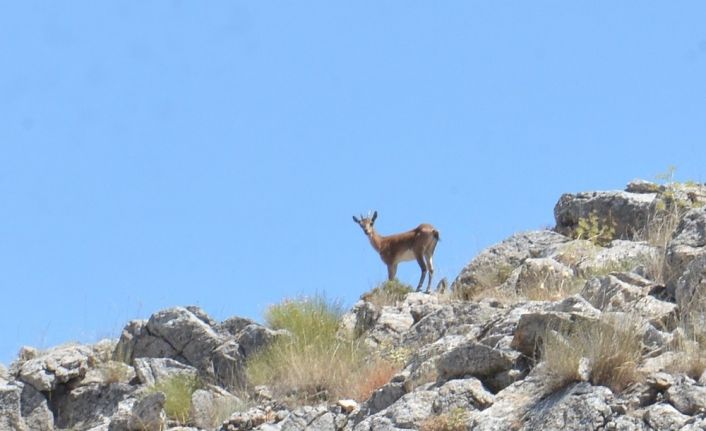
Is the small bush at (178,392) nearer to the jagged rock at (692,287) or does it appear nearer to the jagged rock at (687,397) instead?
the jagged rock at (692,287)

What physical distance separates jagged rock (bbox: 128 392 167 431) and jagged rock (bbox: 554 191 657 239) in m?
7.24

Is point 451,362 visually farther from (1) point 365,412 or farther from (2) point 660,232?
(2) point 660,232

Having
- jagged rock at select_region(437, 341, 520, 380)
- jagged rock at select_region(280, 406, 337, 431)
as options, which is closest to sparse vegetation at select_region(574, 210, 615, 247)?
jagged rock at select_region(280, 406, 337, 431)

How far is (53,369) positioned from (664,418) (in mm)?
8722

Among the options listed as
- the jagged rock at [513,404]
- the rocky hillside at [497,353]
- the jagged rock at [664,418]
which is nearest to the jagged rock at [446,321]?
the rocky hillside at [497,353]

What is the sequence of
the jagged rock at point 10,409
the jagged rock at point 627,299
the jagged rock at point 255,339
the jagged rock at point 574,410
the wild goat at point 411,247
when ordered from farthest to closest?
the wild goat at point 411,247, the jagged rock at point 255,339, the jagged rock at point 10,409, the jagged rock at point 627,299, the jagged rock at point 574,410

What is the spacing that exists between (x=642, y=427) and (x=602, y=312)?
7.06ft

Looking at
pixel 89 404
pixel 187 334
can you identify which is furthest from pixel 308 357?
pixel 89 404

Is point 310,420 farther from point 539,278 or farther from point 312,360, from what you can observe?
point 539,278

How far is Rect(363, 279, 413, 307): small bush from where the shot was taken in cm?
2031

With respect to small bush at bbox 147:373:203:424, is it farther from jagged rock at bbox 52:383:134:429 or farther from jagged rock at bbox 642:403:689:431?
jagged rock at bbox 642:403:689:431

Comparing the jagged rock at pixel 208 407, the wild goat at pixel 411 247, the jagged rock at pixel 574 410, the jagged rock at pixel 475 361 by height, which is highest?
the wild goat at pixel 411 247

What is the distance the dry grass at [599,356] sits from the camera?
1255cm

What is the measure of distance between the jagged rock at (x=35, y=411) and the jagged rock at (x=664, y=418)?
325 inches
